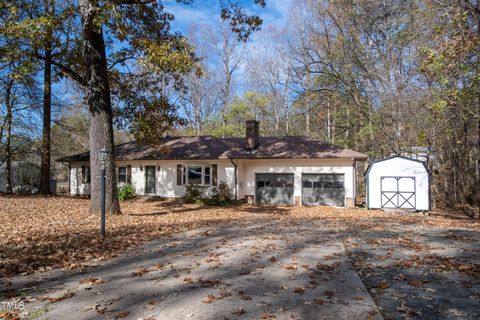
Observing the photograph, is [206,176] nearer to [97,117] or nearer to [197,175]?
[197,175]

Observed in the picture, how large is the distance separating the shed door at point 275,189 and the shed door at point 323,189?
854 millimetres

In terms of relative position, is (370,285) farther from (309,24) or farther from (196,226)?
(309,24)

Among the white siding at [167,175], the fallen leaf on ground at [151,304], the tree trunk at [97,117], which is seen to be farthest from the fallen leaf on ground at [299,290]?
the white siding at [167,175]

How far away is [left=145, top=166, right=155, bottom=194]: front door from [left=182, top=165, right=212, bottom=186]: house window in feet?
7.45

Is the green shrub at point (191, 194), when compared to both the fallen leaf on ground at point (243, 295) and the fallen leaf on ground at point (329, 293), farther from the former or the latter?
the fallen leaf on ground at point (329, 293)

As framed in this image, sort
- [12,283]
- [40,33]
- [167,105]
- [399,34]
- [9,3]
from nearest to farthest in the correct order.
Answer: [12,283]
[40,33]
[9,3]
[167,105]
[399,34]

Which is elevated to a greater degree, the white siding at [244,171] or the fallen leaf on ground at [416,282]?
the white siding at [244,171]

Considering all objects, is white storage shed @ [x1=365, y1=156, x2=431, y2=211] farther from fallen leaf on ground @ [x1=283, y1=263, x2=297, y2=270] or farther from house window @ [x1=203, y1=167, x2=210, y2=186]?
fallen leaf on ground @ [x1=283, y1=263, x2=297, y2=270]

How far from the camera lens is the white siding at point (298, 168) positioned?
18484 millimetres

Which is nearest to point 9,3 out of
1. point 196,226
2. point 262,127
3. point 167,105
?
point 167,105

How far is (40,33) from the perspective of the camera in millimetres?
9555

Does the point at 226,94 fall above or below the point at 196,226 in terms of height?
above

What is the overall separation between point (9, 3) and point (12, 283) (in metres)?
9.59

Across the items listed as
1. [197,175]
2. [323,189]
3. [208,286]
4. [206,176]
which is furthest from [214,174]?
[208,286]
